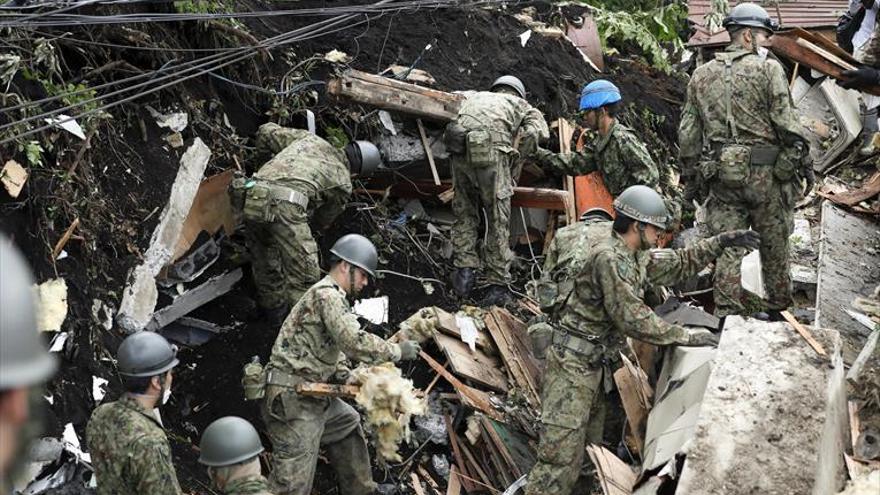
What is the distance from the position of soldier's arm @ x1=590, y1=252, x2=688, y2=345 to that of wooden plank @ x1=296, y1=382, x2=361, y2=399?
1.73 metres

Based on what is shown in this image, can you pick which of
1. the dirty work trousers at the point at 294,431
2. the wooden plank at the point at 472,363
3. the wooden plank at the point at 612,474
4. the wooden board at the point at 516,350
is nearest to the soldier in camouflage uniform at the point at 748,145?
the wooden board at the point at 516,350

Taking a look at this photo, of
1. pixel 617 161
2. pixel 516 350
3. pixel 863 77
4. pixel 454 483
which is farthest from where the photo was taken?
pixel 863 77

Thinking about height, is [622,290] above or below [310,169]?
above

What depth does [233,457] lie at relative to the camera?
249 inches

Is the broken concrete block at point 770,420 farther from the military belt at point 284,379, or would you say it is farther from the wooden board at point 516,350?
the military belt at point 284,379

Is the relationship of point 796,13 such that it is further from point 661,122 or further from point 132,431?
point 132,431

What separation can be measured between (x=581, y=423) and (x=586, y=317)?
74 cm

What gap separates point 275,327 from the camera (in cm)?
955

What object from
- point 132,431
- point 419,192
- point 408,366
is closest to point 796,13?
point 419,192

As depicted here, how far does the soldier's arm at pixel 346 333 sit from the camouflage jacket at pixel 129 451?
1.33 metres

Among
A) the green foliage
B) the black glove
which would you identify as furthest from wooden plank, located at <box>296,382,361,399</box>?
the green foliage

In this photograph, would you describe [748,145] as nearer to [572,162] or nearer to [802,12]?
[572,162]

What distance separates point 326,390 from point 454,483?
1.73 meters

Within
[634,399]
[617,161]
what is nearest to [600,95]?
[617,161]
